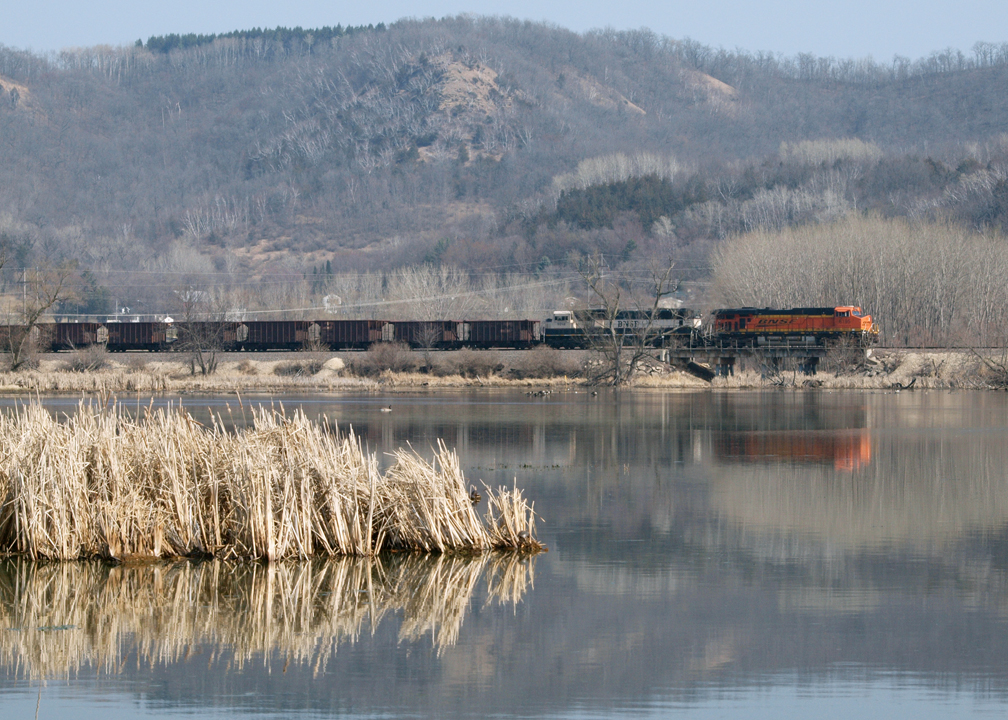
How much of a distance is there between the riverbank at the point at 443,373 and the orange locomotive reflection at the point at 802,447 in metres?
29.4

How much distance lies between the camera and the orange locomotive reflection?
27062 millimetres

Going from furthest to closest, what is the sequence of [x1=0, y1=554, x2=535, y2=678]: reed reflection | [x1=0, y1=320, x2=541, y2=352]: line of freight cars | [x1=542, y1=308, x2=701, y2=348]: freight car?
[x1=0, y1=320, x2=541, y2=352]: line of freight cars → [x1=542, y1=308, x2=701, y2=348]: freight car → [x1=0, y1=554, x2=535, y2=678]: reed reflection

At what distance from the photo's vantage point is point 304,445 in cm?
1543

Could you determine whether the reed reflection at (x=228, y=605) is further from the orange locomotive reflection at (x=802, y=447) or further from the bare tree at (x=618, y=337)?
the bare tree at (x=618, y=337)

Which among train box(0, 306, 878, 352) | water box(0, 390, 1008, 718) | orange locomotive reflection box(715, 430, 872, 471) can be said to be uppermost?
train box(0, 306, 878, 352)

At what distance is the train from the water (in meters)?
49.6

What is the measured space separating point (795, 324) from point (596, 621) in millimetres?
62343

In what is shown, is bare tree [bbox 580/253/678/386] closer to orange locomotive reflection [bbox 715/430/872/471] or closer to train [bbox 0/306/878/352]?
train [bbox 0/306/878/352]

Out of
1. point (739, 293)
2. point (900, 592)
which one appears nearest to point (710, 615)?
point (900, 592)

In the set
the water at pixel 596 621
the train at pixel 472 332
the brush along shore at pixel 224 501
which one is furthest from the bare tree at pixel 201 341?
the brush along shore at pixel 224 501

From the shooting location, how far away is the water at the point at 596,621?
33.5 feet

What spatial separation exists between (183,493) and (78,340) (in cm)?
6611

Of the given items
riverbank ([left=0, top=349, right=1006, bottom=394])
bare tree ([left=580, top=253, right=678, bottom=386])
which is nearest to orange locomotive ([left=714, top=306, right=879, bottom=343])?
riverbank ([left=0, top=349, right=1006, bottom=394])

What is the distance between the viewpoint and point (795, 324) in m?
72.2
